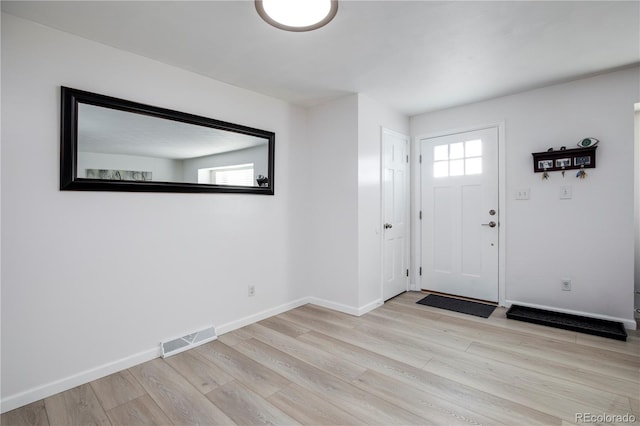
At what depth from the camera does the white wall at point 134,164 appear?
2162 millimetres

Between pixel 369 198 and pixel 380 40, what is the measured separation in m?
1.68

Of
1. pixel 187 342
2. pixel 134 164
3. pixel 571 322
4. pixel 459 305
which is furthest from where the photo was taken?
pixel 459 305

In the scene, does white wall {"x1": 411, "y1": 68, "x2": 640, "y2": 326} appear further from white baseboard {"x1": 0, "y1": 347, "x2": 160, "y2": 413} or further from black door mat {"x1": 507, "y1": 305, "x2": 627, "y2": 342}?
white baseboard {"x1": 0, "y1": 347, "x2": 160, "y2": 413}

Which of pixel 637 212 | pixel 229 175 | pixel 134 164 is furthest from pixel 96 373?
pixel 637 212

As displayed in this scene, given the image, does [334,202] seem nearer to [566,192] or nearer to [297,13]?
[297,13]

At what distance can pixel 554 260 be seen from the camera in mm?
3246

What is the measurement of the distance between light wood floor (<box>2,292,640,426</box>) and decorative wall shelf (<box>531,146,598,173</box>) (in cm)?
159

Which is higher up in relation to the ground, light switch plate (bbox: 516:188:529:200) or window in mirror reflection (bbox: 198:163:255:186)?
window in mirror reflection (bbox: 198:163:255:186)

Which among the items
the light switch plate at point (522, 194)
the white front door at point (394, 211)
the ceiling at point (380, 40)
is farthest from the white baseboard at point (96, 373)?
the ceiling at point (380, 40)

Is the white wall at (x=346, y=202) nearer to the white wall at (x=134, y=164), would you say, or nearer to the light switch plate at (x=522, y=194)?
the light switch plate at (x=522, y=194)

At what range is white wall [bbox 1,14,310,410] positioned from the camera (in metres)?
1.93

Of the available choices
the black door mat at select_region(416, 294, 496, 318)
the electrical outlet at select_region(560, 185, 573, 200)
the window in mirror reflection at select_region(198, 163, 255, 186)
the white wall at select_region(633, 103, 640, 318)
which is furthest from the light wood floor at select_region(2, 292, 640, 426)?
the window in mirror reflection at select_region(198, 163, 255, 186)

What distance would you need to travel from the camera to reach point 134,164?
2404 millimetres

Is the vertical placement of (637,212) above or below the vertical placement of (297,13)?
below
